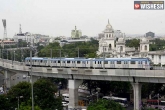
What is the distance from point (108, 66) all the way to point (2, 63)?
26.9 meters

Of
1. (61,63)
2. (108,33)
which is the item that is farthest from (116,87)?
(108,33)

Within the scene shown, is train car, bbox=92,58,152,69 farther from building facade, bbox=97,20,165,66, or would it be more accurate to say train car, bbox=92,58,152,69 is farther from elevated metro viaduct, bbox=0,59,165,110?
building facade, bbox=97,20,165,66

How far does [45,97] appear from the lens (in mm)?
28141

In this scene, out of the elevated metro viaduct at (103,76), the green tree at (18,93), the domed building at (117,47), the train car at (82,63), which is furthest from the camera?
the domed building at (117,47)

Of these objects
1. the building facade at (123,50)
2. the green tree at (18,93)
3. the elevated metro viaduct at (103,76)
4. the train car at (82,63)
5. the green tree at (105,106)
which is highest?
the building facade at (123,50)

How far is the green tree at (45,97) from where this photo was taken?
27.6 m

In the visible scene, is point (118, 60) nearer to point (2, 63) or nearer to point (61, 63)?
point (61, 63)

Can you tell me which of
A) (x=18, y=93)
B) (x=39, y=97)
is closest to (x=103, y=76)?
(x=39, y=97)

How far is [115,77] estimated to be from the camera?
Result: 3300 centimetres

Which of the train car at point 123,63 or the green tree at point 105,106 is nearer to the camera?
the green tree at point 105,106

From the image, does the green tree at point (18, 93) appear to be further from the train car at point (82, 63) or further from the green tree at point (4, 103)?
the train car at point (82, 63)

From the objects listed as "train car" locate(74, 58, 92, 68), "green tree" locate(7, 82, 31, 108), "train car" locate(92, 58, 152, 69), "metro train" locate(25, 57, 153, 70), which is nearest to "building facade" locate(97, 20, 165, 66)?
"metro train" locate(25, 57, 153, 70)

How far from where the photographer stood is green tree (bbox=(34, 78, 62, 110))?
2761 cm

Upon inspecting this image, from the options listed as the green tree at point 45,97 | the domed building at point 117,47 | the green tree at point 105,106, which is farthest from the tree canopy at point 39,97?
the domed building at point 117,47
